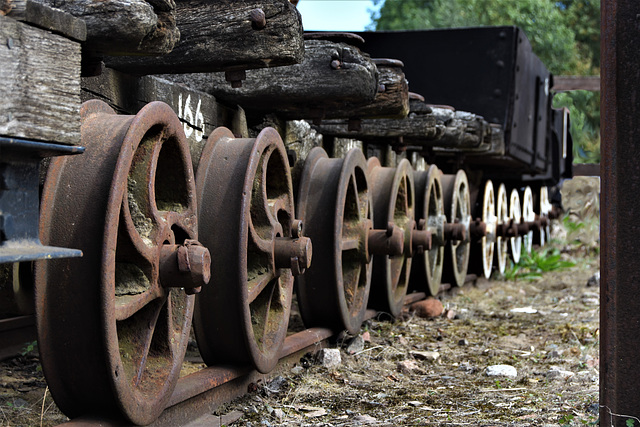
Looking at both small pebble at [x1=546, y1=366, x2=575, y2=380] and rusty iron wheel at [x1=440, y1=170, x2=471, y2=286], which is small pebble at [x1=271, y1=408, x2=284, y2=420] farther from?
rusty iron wheel at [x1=440, y1=170, x2=471, y2=286]

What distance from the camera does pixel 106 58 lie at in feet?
8.13

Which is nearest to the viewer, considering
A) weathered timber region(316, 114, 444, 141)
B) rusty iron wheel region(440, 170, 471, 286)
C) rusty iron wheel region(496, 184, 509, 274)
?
weathered timber region(316, 114, 444, 141)

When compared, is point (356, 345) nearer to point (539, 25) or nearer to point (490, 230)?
point (490, 230)

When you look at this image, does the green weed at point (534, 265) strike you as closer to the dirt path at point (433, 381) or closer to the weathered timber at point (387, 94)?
the dirt path at point (433, 381)

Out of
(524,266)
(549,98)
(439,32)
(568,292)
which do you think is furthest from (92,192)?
(549,98)

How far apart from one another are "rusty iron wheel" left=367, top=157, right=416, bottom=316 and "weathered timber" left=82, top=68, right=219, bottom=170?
134 cm

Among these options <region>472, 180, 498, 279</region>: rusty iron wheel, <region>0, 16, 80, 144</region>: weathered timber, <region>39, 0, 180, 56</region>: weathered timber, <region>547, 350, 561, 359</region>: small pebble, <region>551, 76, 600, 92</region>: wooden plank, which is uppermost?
<region>551, 76, 600, 92</region>: wooden plank

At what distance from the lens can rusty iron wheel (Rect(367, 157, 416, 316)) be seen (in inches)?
182

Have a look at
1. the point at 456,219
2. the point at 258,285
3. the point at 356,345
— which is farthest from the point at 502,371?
the point at 456,219

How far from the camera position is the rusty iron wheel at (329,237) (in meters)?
3.76

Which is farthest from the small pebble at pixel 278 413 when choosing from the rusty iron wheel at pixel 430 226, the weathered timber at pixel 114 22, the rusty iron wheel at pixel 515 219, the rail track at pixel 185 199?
the rusty iron wheel at pixel 515 219

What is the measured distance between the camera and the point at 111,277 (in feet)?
6.33

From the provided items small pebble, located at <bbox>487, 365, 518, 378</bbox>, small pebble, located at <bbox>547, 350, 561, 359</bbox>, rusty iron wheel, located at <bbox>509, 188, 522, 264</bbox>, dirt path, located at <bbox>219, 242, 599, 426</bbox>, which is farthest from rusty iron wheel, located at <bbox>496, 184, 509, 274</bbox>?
small pebble, located at <bbox>487, 365, 518, 378</bbox>

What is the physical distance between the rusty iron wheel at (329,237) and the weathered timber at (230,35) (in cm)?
115
